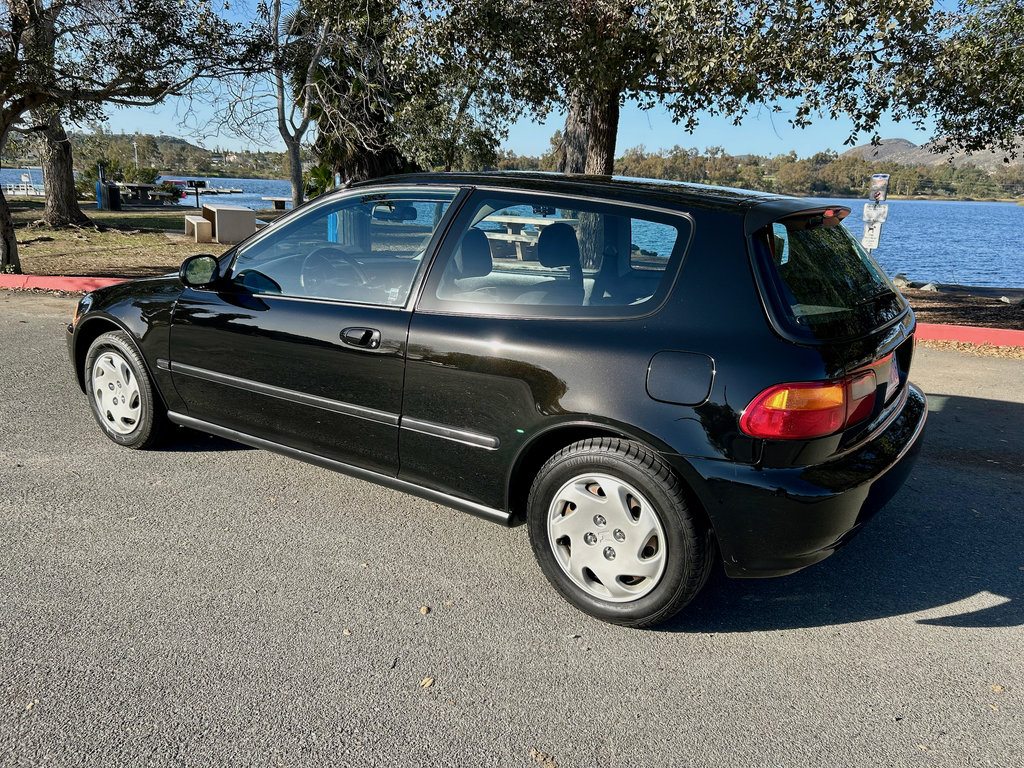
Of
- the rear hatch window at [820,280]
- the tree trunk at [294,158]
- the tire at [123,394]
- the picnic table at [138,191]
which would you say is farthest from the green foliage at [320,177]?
the rear hatch window at [820,280]

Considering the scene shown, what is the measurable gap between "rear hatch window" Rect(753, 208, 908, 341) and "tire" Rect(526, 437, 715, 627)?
0.76 m

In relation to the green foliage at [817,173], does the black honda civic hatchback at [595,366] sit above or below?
below

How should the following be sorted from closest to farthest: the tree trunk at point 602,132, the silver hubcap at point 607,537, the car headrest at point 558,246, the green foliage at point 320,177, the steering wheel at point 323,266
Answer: the silver hubcap at point 607,537 → the car headrest at point 558,246 → the steering wheel at point 323,266 → the tree trunk at point 602,132 → the green foliage at point 320,177

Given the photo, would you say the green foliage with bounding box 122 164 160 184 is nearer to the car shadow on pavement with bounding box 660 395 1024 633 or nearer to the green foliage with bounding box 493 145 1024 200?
the green foliage with bounding box 493 145 1024 200

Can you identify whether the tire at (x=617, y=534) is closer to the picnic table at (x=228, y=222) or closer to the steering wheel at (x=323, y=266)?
the steering wheel at (x=323, y=266)

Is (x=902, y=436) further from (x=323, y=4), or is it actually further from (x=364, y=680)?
(x=323, y=4)

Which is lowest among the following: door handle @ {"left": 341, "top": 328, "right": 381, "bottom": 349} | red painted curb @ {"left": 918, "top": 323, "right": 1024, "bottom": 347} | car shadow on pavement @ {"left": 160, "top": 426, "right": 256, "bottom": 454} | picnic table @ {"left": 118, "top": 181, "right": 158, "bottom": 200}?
car shadow on pavement @ {"left": 160, "top": 426, "right": 256, "bottom": 454}

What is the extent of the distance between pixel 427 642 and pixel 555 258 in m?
1.71

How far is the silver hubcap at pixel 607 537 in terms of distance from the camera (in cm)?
301

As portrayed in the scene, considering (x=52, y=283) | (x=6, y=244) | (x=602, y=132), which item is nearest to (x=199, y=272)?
(x=602, y=132)

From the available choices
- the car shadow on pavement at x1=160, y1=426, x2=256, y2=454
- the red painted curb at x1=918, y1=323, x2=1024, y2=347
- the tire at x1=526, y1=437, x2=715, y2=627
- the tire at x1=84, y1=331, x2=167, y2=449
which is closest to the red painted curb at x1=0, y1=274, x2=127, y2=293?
the tire at x1=84, y1=331, x2=167, y2=449

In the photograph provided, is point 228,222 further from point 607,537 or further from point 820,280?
point 820,280

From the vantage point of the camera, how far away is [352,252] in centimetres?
405

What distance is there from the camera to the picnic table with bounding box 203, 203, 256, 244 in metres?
19.1
